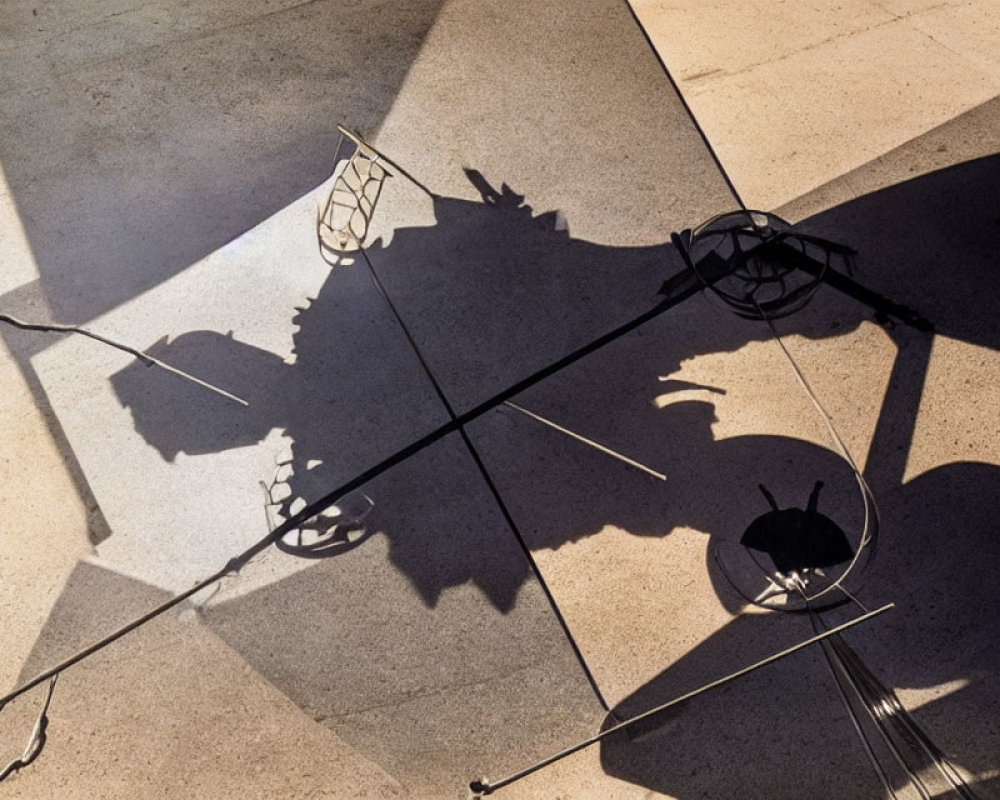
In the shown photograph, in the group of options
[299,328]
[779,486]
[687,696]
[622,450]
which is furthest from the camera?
[299,328]

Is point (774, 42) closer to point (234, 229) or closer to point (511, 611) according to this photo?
point (234, 229)

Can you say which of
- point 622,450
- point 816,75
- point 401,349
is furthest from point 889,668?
point 816,75

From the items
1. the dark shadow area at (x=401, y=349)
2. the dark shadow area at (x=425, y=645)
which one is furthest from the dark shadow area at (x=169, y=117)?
the dark shadow area at (x=425, y=645)

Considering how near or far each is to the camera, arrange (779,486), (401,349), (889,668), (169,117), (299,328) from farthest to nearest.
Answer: (169,117), (299,328), (401,349), (779,486), (889,668)

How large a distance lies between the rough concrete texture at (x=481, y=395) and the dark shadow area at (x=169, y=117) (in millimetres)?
44

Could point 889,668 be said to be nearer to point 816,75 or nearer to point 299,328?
point 299,328

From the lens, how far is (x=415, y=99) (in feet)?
29.3

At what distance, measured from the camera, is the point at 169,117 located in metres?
8.93

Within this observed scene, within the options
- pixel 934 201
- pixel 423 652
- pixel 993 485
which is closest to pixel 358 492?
pixel 423 652

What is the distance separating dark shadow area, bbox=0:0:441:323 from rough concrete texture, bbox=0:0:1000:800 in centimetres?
4

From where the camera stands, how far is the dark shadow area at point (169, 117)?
7.96 metres

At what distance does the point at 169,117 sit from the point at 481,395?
4.90 m

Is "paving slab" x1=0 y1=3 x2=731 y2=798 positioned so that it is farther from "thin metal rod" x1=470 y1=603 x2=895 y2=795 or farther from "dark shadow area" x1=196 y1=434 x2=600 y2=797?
"thin metal rod" x1=470 y1=603 x2=895 y2=795

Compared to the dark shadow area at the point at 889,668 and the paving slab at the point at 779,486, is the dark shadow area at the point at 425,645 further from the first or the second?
the dark shadow area at the point at 889,668
